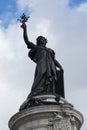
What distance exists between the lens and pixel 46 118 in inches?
728

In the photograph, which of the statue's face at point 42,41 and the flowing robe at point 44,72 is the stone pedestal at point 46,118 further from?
the statue's face at point 42,41

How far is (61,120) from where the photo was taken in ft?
60.9

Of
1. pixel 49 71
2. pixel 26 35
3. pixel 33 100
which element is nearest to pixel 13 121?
pixel 33 100

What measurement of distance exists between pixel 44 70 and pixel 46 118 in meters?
3.52

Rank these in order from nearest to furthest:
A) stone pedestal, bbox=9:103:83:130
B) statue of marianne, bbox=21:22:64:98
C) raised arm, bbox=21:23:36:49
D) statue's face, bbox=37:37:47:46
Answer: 1. stone pedestal, bbox=9:103:83:130
2. statue of marianne, bbox=21:22:64:98
3. raised arm, bbox=21:23:36:49
4. statue's face, bbox=37:37:47:46

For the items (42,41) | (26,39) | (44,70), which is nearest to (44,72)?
(44,70)

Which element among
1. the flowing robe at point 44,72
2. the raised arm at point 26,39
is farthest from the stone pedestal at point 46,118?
the raised arm at point 26,39

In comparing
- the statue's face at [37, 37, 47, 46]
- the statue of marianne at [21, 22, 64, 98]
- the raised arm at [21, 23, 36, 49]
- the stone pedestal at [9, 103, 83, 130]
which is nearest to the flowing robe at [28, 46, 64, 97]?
the statue of marianne at [21, 22, 64, 98]

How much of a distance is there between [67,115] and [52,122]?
840mm

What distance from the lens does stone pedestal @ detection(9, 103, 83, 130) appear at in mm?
18375

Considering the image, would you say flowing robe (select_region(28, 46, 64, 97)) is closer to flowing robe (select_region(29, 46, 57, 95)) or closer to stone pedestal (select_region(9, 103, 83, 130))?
flowing robe (select_region(29, 46, 57, 95))

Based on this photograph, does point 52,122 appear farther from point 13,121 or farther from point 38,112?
point 13,121

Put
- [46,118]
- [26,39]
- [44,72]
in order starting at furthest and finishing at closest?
[26,39] < [44,72] < [46,118]

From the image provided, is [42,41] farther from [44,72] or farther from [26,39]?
[44,72]
